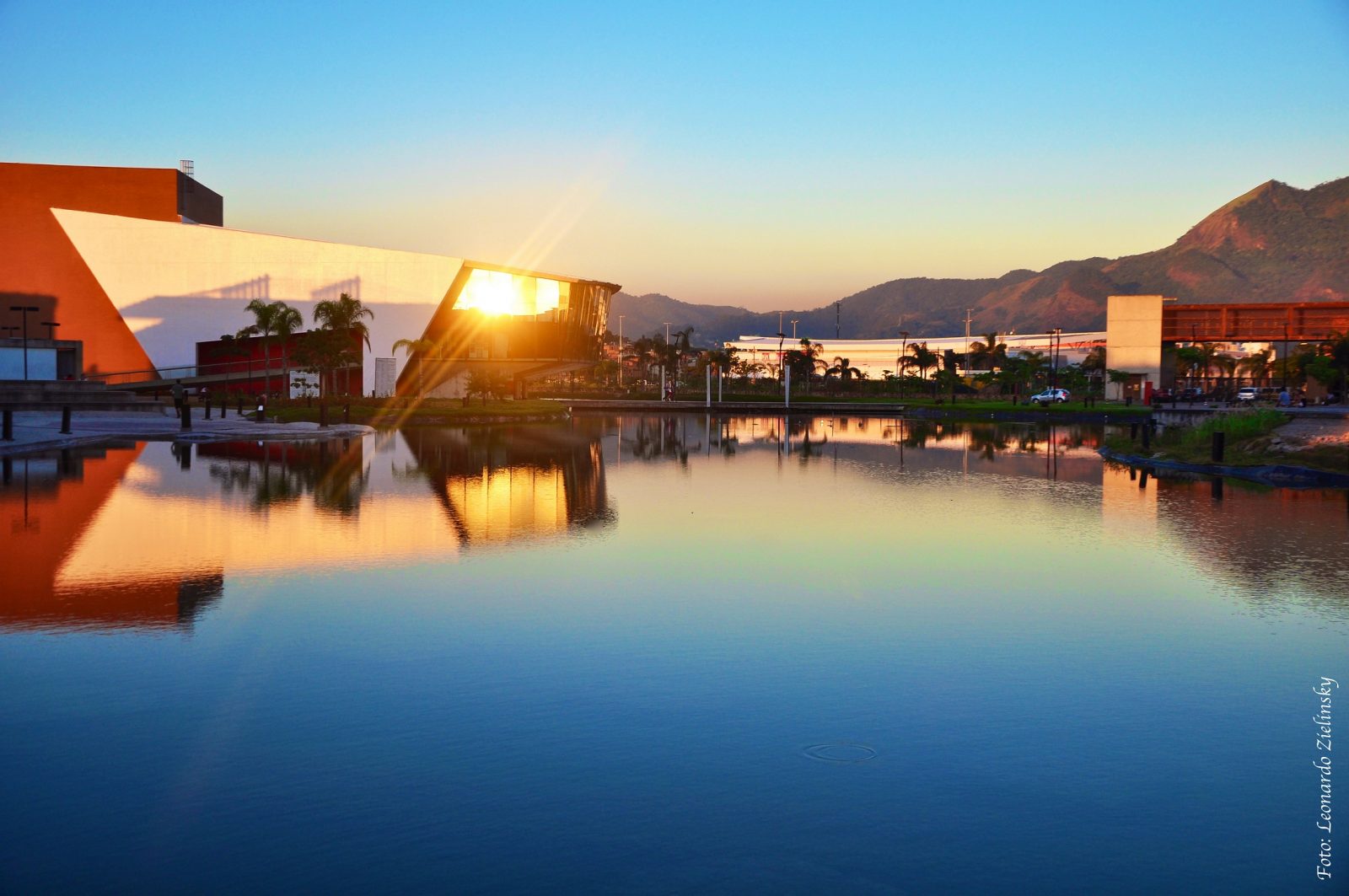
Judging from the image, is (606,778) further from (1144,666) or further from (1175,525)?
(1175,525)

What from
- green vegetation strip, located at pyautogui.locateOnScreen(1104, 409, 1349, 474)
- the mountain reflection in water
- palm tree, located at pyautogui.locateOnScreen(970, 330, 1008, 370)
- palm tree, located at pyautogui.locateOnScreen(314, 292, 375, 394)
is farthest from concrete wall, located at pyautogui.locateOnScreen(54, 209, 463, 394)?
palm tree, located at pyautogui.locateOnScreen(970, 330, 1008, 370)

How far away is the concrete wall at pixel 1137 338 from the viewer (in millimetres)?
102875

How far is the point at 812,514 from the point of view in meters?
20.1

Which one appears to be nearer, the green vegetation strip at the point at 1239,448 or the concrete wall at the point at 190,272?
the green vegetation strip at the point at 1239,448

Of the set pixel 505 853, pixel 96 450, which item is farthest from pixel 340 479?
pixel 505 853

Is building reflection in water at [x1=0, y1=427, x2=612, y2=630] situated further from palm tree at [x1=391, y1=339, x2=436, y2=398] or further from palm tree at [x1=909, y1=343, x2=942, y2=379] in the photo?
palm tree at [x1=909, y1=343, x2=942, y2=379]

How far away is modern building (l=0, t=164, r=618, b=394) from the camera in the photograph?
3022 inches

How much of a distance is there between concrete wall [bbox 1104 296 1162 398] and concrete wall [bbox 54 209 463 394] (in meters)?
68.5

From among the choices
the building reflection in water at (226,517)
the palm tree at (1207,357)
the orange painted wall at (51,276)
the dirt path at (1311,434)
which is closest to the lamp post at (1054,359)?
the palm tree at (1207,357)

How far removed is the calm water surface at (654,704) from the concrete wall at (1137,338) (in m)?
91.5

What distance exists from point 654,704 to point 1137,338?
105510mm

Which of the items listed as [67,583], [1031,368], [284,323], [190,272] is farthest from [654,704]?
[1031,368]

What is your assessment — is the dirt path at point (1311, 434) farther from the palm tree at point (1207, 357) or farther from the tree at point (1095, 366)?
the tree at point (1095, 366)

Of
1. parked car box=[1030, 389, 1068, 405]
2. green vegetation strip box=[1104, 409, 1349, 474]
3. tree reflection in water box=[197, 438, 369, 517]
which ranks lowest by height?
tree reflection in water box=[197, 438, 369, 517]
